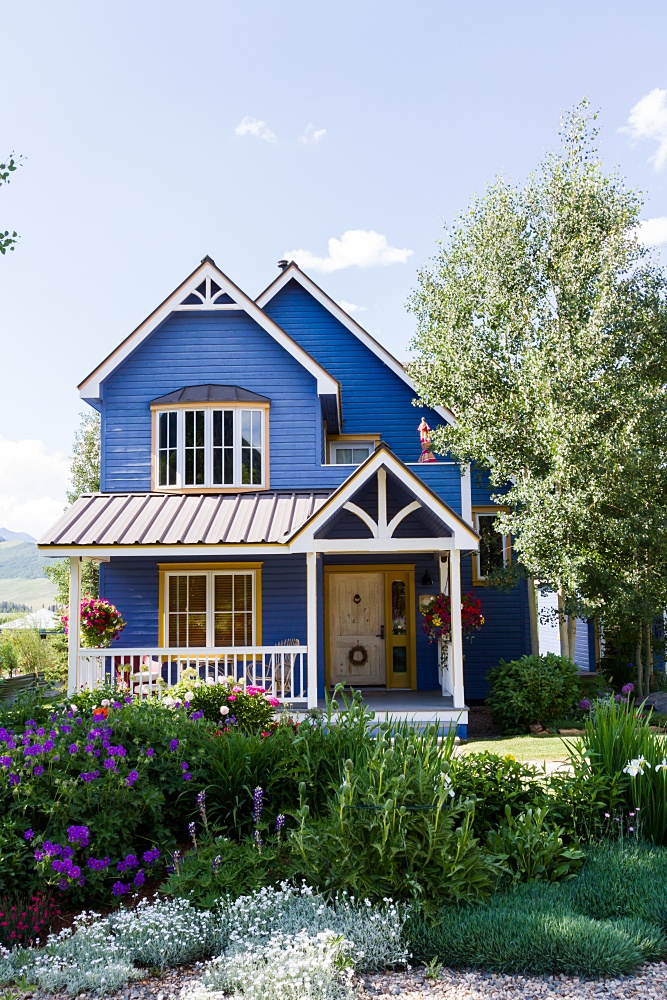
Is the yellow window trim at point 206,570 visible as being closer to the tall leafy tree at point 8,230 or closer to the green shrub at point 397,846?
the tall leafy tree at point 8,230

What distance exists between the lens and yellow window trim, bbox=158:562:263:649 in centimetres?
1409

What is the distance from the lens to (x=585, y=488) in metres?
13.0

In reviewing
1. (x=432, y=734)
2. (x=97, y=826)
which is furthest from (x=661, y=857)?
(x=97, y=826)

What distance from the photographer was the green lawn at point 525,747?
9554 millimetres

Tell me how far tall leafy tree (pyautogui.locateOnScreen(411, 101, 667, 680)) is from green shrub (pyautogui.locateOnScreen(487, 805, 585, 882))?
8.22m

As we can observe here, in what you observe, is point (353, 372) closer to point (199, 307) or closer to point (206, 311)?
point (206, 311)

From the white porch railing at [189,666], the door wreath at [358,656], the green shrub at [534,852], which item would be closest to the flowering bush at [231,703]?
the white porch railing at [189,666]

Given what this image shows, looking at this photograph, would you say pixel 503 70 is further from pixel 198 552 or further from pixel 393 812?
pixel 393 812

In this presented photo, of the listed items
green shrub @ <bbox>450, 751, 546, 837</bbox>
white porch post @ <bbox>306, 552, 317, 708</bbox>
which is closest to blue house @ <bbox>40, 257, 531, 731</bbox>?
white porch post @ <bbox>306, 552, 317, 708</bbox>

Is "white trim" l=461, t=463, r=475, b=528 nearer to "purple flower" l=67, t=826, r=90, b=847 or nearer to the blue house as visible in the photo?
the blue house

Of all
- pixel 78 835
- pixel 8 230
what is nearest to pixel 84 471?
pixel 8 230

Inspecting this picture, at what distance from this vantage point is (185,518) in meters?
12.9

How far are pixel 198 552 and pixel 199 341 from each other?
4.71 m

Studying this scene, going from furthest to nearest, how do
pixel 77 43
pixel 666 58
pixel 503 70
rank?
pixel 666 58, pixel 503 70, pixel 77 43
